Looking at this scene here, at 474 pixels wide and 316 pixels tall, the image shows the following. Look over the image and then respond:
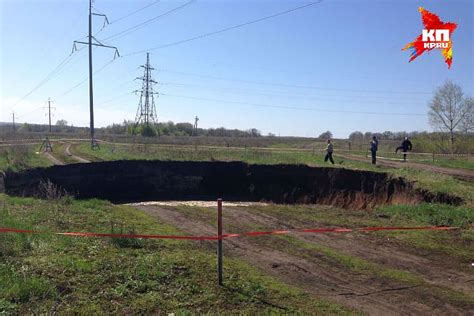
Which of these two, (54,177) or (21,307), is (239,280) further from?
(54,177)

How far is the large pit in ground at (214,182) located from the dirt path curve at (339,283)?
1029 cm

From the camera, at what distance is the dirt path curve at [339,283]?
20.5 ft

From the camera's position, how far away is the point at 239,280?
688cm

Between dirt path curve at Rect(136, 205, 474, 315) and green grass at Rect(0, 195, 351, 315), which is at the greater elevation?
green grass at Rect(0, 195, 351, 315)

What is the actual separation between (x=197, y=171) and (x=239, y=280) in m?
20.3

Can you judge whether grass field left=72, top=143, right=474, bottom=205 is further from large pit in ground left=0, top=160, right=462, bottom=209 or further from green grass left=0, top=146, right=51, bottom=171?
green grass left=0, top=146, right=51, bottom=171

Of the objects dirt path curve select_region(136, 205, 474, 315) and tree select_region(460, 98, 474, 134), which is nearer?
dirt path curve select_region(136, 205, 474, 315)

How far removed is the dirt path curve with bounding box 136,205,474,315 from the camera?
246 inches

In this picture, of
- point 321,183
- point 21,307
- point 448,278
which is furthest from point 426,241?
point 321,183

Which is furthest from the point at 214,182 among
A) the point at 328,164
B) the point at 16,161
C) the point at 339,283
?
the point at 339,283

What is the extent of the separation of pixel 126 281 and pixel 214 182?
805 inches

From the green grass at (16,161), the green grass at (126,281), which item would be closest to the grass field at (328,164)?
the green grass at (16,161)

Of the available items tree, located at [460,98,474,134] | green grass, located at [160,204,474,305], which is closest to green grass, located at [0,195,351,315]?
green grass, located at [160,204,474,305]

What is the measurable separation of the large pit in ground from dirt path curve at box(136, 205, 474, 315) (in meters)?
10.3
